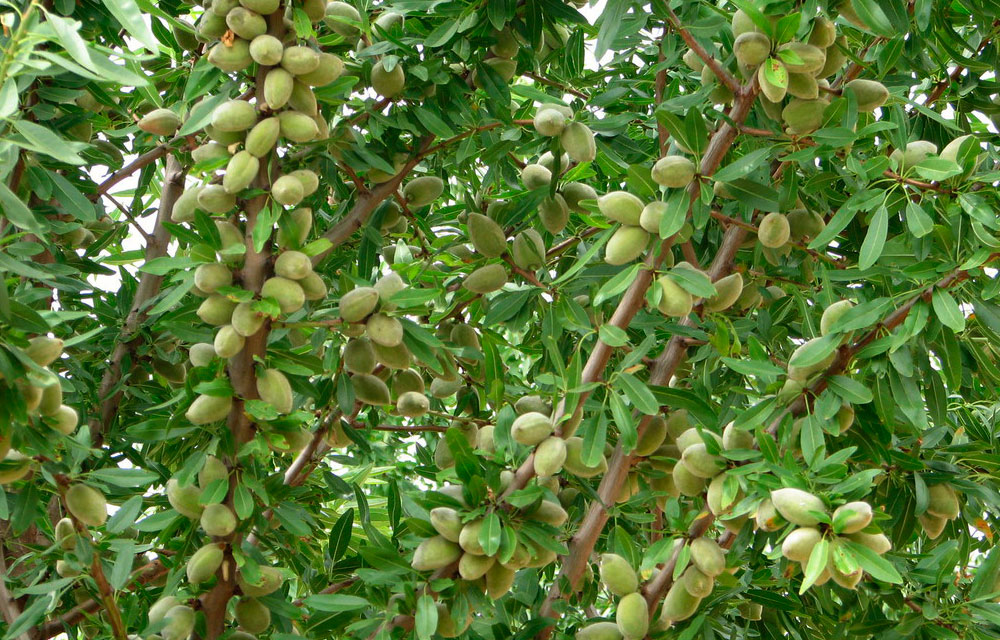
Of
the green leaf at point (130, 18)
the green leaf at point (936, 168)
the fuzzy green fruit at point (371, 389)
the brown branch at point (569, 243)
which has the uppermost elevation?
the green leaf at point (130, 18)

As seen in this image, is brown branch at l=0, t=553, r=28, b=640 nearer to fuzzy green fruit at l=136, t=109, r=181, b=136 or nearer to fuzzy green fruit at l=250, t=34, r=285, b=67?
fuzzy green fruit at l=136, t=109, r=181, b=136

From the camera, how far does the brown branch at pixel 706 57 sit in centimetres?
160

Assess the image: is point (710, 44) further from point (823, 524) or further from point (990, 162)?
point (823, 524)

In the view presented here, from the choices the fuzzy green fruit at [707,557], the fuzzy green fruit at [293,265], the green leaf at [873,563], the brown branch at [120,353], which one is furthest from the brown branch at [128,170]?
the green leaf at [873,563]

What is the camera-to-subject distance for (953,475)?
178 centimetres

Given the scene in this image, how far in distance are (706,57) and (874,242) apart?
14.9 inches

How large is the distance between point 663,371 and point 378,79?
73 centimetres

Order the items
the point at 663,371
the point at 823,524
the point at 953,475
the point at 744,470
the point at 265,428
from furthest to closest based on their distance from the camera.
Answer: the point at 663,371 < the point at 953,475 < the point at 265,428 < the point at 744,470 < the point at 823,524

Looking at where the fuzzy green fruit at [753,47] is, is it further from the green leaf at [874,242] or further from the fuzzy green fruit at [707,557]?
the fuzzy green fruit at [707,557]

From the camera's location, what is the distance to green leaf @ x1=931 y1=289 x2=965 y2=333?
149cm

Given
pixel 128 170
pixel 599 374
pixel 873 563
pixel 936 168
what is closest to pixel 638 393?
pixel 599 374

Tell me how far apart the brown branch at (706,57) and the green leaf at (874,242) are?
0.96 ft

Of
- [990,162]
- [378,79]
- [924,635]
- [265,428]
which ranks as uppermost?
[990,162]

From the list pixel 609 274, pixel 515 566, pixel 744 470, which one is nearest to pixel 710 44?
pixel 609 274
